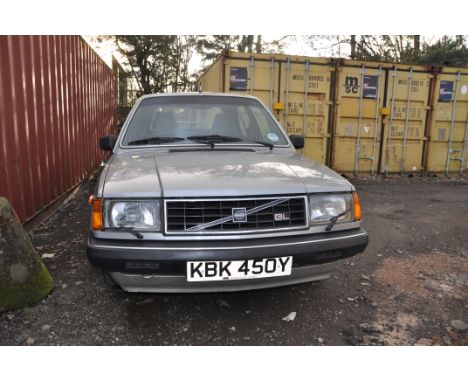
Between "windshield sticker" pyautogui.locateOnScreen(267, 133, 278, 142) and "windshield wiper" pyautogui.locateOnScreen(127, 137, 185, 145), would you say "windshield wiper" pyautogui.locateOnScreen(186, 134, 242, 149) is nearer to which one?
"windshield wiper" pyautogui.locateOnScreen(127, 137, 185, 145)

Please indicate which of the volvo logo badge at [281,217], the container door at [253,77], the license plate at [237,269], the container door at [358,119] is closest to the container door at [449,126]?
the container door at [358,119]

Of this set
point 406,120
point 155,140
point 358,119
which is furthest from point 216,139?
point 406,120

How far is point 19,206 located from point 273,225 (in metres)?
3.22

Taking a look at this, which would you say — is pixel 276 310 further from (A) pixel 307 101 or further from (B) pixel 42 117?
(A) pixel 307 101

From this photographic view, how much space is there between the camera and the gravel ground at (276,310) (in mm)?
2334

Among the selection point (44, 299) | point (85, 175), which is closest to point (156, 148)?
point (44, 299)

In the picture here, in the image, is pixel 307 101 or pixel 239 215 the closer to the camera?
pixel 239 215

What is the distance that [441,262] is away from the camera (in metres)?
3.68

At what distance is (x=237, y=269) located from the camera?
209cm

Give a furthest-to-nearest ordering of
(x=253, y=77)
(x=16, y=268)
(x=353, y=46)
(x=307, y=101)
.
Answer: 1. (x=353, y=46)
2. (x=307, y=101)
3. (x=253, y=77)
4. (x=16, y=268)

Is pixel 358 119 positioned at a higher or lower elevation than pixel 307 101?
lower

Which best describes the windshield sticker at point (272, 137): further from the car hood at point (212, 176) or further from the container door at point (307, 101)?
the container door at point (307, 101)

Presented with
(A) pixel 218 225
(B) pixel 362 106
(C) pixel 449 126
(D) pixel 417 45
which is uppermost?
(D) pixel 417 45

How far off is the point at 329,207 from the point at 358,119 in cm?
660
